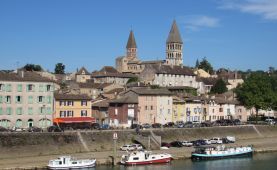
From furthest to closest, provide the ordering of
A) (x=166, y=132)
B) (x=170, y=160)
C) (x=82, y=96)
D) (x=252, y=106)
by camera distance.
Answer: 1. (x=252, y=106)
2. (x=82, y=96)
3. (x=166, y=132)
4. (x=170, y=160)

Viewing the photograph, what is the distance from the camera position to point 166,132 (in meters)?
87.6

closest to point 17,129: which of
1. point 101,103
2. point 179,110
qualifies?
point 101,103

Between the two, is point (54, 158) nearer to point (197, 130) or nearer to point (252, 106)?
point (197, 130)

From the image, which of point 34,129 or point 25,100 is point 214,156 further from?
point 25,100

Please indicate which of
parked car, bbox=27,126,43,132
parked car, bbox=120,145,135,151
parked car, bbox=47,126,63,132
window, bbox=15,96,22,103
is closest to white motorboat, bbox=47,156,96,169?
parked car, bbox=120,145,135,151

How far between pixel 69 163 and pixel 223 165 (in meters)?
21.5

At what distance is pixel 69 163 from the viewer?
64562 millimetres

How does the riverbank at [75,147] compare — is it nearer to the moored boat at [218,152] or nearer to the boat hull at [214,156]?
the boat hull at [214,156]

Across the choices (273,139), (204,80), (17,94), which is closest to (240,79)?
(204,80)

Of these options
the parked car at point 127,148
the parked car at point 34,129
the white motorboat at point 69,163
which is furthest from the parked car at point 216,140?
the parked car at point 34,129

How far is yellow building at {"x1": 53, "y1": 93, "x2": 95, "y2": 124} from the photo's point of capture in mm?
88875

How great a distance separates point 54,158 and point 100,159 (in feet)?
19.7

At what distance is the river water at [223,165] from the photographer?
67.2 meters

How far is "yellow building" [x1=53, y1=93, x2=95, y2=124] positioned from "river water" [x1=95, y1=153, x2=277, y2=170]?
23898 mm
